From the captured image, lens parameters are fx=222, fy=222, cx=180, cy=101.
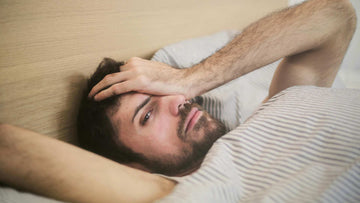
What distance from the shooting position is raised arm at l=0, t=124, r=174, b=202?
412 millimetres

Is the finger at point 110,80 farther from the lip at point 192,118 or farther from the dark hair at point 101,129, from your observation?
the lip at point 192,118

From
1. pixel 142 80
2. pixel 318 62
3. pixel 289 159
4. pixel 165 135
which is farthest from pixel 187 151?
pixel 318 62

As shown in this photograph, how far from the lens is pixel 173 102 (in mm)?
760

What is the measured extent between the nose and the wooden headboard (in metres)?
0.28

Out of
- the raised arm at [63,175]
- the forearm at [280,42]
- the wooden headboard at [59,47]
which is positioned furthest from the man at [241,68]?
the raised arm at [63,175]

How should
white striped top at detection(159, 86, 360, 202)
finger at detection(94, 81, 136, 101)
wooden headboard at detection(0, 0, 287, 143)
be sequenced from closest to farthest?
1. white striped top at detection(159, 86, 360, 202)
2. wooden headboard at detection(0, 0, 287, 143)
3. finger at detection(94, 81, 136, 101)

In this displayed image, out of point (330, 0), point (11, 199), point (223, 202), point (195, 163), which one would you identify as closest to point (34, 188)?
point (11, 199)

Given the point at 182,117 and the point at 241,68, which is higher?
the point at 241,68

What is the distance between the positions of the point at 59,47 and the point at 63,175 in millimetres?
446

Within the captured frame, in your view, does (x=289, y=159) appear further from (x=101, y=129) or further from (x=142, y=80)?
(x=101, y=129)

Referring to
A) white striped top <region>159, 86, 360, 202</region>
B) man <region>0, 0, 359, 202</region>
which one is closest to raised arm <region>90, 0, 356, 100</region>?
man <region>0, 0, 359, 202</region>

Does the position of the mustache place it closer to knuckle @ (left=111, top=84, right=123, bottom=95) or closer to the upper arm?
knuckle @ (left=111, top=84, right=123, bottom=95)

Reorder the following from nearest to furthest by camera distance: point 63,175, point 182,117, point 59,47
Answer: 1. point 63,175
2. point 59,47
3. point 182,117

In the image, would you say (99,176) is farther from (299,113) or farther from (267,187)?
(299,113)
